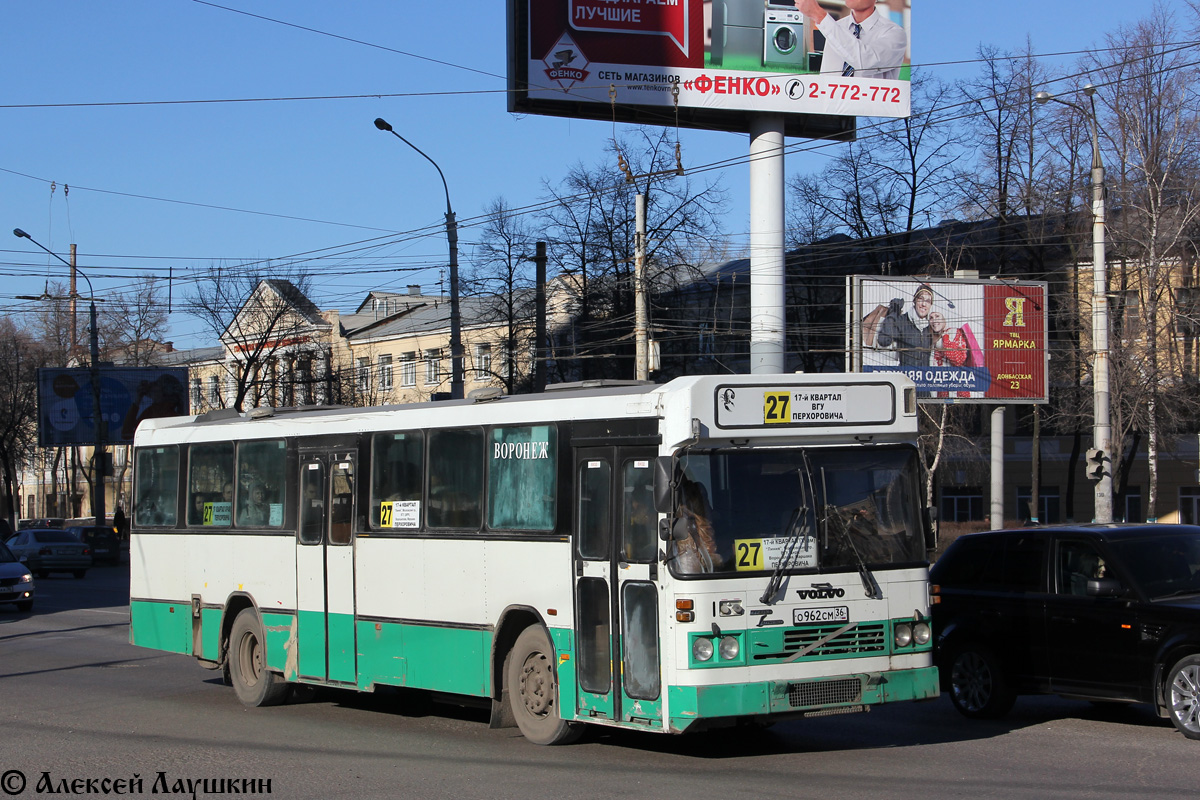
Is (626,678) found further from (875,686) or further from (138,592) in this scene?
(138,592)

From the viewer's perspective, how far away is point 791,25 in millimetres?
36000

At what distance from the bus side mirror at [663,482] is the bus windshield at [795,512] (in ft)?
0.30

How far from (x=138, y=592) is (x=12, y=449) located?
57086 millimetres

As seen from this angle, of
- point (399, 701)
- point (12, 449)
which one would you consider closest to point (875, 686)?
point (399, 701)

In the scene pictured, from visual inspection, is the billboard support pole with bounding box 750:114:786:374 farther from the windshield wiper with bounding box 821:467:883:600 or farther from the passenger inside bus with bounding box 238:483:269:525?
the windshield wiper with bounding box 821:467:883:600

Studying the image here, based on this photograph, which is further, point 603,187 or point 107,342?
point 107,342

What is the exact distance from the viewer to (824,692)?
898 cm

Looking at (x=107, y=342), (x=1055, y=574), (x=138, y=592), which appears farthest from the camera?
(x=107, y=342)

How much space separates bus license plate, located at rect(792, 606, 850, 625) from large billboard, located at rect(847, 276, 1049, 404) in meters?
22.8

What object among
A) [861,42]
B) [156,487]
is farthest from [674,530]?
[861,42]

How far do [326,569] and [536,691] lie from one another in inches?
128

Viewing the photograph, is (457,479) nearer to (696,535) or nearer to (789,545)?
(696,535)

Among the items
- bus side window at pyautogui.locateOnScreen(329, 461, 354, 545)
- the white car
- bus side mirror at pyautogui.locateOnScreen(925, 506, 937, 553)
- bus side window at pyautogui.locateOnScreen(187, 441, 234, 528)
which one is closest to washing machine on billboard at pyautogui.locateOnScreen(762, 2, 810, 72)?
the white car

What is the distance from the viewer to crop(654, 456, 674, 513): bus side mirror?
895 centimetres
